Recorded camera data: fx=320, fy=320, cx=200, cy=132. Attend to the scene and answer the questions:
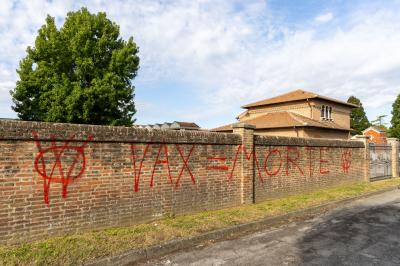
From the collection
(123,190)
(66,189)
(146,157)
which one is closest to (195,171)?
(146,157)

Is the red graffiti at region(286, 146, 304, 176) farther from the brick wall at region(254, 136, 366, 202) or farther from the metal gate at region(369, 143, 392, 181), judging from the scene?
the metal gate at region(369, 143, 392, 181)

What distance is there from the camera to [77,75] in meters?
28.5

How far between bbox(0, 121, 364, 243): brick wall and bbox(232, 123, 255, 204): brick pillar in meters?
0.03

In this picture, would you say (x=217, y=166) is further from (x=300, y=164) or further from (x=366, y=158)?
(x=366, y=158)

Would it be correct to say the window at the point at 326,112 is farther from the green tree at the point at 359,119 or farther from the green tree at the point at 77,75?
the green tree at the point at 359,119

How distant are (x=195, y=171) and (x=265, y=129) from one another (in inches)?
952

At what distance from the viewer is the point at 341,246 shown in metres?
6.22

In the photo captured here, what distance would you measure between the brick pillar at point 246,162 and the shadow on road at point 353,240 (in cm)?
230

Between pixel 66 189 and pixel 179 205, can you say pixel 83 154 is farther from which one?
pixel 179 205

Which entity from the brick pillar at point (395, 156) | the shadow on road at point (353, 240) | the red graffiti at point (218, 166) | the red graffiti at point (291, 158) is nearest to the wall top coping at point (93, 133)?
the red graffiti at point (218, 166)

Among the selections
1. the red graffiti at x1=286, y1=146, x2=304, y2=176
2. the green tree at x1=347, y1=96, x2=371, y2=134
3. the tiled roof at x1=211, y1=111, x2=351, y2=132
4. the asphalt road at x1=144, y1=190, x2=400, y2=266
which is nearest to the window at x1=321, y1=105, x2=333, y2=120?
the tiled roof at x1=211, y1=111, x2=351, y2=132

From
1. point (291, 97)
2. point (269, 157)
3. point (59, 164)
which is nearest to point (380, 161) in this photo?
point (269, 157)

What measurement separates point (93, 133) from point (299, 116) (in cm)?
2833

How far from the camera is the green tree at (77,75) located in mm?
27234
